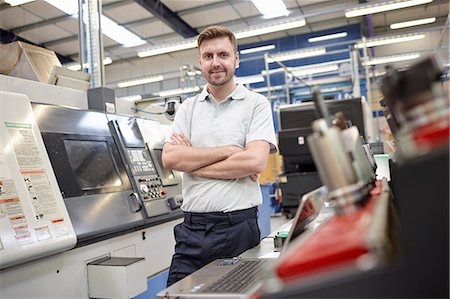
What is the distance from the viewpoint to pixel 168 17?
9.40 metres

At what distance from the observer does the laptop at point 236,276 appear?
823 millimetres

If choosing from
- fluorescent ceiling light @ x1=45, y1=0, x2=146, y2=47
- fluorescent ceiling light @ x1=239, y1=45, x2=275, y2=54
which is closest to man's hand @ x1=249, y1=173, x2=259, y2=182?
fluorescent ceiling light @ x1=45, y1=0, x2=146, y2=47

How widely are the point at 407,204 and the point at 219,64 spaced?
127cm

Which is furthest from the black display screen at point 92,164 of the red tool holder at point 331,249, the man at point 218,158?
the red tool holder at point 331,249

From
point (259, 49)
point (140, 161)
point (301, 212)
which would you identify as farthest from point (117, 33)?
point (301, 212)

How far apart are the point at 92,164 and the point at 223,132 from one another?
765 millimetres

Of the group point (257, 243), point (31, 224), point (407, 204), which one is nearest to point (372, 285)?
point (407, 204)

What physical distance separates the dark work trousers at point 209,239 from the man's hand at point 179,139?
0.29 m

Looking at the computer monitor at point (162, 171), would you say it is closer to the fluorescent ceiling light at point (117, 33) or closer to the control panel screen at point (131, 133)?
the control panel screen at point (131, 133)

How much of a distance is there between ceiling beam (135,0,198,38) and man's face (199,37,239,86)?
735 centimetres

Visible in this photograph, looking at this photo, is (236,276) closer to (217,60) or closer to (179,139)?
(179,139)

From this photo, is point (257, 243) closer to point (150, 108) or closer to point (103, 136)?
point (103, 136)

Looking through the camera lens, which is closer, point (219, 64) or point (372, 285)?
point (372, 285)

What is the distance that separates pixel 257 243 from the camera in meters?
1.66
